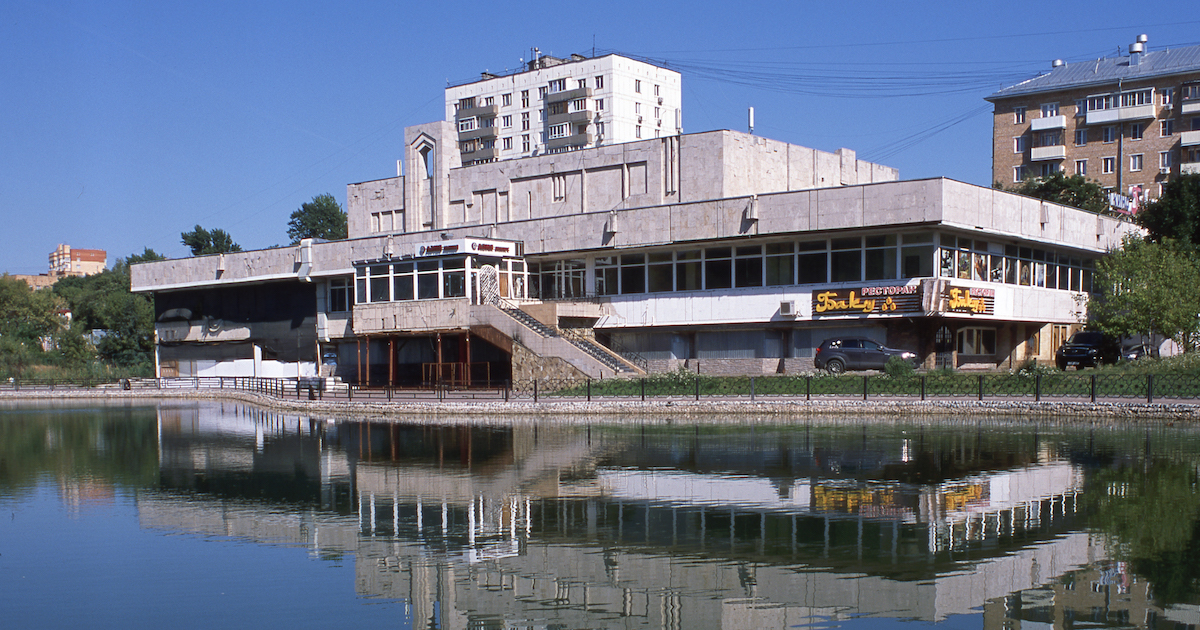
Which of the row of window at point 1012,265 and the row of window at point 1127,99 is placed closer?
the row of window at point 1012,265

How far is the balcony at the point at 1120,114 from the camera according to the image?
9088 cm

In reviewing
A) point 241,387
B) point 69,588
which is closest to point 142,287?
point 241,387

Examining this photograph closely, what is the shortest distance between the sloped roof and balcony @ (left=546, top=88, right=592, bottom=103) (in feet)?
133

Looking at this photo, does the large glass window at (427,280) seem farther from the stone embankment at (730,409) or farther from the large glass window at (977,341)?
the large glass window at (977,341)

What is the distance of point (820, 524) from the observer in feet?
50.7

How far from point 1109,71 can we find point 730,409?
80292mm

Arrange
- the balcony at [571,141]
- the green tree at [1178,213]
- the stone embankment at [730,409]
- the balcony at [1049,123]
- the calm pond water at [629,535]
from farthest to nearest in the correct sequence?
the balcony at [571,141] < the balcony at [1049,123] < the green tree at [1178,213] < the stone embankment at [730,409] < the calm pond water at [629,535]

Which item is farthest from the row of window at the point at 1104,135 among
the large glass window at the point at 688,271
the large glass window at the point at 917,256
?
the large glass window at the point at 688,271

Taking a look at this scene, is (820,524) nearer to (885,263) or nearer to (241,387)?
(885,263)

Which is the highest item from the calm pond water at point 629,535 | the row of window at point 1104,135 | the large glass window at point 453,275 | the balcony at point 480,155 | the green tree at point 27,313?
the balcony at point 480,155

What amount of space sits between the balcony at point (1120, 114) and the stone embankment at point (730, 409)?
72637mm

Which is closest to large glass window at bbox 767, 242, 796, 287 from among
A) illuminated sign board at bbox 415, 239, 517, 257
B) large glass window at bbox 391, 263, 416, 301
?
illuminated sign board at bbox 415, 239, 517, 257

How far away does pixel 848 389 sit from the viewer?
1359 inches

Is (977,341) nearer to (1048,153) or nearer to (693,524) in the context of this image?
(693,524)
